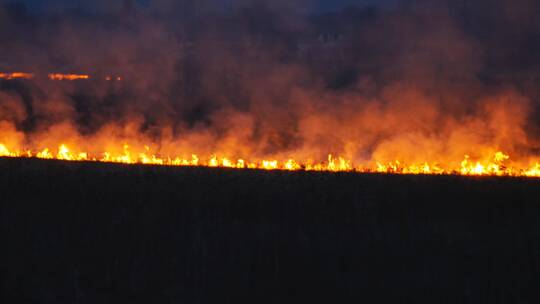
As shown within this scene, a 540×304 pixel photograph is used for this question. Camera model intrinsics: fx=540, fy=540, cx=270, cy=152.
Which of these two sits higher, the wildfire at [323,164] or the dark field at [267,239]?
the wildfire at [323,164]

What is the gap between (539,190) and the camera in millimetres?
8719

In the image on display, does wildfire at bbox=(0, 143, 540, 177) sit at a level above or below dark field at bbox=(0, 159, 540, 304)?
above

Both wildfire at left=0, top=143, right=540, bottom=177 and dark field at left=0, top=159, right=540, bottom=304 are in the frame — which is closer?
dark field at left=0, top=159, right=540, bottom=304

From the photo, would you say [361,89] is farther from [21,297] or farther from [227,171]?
[21,297]

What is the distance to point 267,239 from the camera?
6258mm

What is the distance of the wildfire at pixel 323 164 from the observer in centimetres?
1105

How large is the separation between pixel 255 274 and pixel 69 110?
44.9ft

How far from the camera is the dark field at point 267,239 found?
16.6 feet

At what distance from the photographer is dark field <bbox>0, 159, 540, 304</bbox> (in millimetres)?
5074

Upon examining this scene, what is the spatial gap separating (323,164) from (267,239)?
21.6 feet

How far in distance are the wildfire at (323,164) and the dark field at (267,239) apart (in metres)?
1.57

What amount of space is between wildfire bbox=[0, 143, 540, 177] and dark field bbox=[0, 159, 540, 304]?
61.8 inches

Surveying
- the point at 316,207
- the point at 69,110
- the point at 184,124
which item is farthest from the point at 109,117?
the point at 316,207

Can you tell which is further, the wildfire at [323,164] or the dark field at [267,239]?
the wildfire at [323,164]
